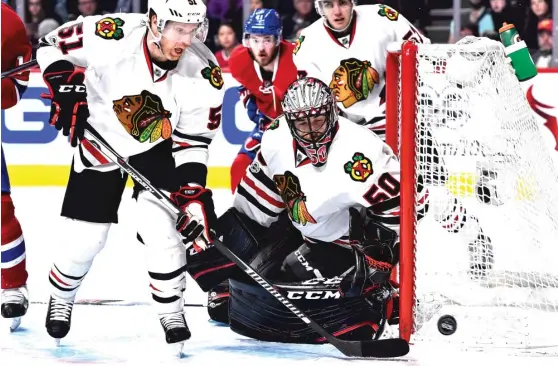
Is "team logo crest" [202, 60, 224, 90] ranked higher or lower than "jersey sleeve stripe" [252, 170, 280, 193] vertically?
higher

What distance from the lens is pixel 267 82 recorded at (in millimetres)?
4891

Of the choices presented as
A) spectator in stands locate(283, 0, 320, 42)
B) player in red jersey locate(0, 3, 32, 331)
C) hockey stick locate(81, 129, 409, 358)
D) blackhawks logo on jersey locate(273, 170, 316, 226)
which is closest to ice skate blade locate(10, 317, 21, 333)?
player in red jersey locate(0, 3, 32, 331)

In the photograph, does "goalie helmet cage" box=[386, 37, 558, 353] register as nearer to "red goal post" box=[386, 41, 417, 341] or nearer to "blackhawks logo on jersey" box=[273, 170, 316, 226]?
"red goal post" box=[386, 41, 417, 341]

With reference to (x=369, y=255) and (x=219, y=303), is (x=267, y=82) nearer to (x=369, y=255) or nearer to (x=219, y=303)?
(x=219, y=303)

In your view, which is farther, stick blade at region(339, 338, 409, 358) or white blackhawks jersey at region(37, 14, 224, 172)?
Answer: white blackhawks jersey at region(37, 14, 224, 172)

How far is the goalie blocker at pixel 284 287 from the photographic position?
3.56 metres

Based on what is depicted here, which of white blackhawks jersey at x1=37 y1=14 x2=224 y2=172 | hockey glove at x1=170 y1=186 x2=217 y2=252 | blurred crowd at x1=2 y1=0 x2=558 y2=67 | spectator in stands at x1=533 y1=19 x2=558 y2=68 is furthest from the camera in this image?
blurred crowd at x1=2 y1=0 x2=558 y2=67

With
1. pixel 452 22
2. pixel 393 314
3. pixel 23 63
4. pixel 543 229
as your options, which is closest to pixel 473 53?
pixel 543 229

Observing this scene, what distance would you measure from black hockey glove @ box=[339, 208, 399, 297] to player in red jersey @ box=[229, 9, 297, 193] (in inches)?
54.3

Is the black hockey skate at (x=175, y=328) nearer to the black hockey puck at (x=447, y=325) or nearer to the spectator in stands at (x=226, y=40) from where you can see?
the black hockey puck at (x=447, y=325)

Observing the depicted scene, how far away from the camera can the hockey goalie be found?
347 centimetres

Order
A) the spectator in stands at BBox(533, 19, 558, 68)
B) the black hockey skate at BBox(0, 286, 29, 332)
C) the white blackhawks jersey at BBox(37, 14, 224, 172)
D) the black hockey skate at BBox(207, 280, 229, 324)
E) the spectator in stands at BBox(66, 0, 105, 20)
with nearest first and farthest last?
the white blackhawks jersey at BBox(37, 14, 224, 172) < the black hockey skate at BBox(0, 286, 29, 332) < the black hockey skate at BBox(207, 280, 229, 324) < the spectator in stands at BBox(533, 19, 558, 68) < the spectator in stands at BBox(66, 0, 105, 20)

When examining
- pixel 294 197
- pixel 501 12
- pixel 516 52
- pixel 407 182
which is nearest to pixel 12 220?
pixel 294 197

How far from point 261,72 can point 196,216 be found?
63.2 inches
